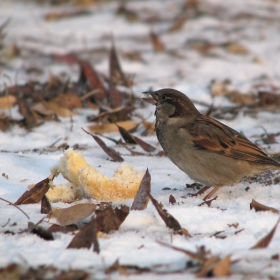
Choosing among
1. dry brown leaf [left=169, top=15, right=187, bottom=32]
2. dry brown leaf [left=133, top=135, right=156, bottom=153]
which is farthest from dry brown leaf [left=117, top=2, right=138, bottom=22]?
dry brown leaf [left=133, top=135, right=156, bottom=153]

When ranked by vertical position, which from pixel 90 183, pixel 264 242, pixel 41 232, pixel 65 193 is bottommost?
pixel 65 193

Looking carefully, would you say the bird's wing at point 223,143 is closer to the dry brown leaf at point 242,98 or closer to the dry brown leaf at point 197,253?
the dry brown leaf at point 197,253

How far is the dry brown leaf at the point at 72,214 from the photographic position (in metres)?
3.37

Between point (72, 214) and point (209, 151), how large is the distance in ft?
5.70

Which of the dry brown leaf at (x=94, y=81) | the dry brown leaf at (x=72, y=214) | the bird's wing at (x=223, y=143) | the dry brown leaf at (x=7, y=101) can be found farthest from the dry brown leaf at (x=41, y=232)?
the dry brown leaf at (x=94, y=81)

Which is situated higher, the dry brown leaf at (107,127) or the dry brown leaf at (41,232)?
the dry brown leaf at (41,232)

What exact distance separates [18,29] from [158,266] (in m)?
9.13

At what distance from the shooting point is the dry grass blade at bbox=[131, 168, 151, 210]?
3.69 m

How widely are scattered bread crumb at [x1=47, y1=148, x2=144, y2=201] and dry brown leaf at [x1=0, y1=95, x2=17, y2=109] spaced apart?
9.27 ft

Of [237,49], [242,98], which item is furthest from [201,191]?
[237,49]

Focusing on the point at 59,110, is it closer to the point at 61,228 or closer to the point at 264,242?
the point at 61,228

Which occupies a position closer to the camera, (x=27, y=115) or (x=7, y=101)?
(x=27, y=115)

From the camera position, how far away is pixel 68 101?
6.99 m

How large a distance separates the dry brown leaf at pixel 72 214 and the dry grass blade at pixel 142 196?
393mm
